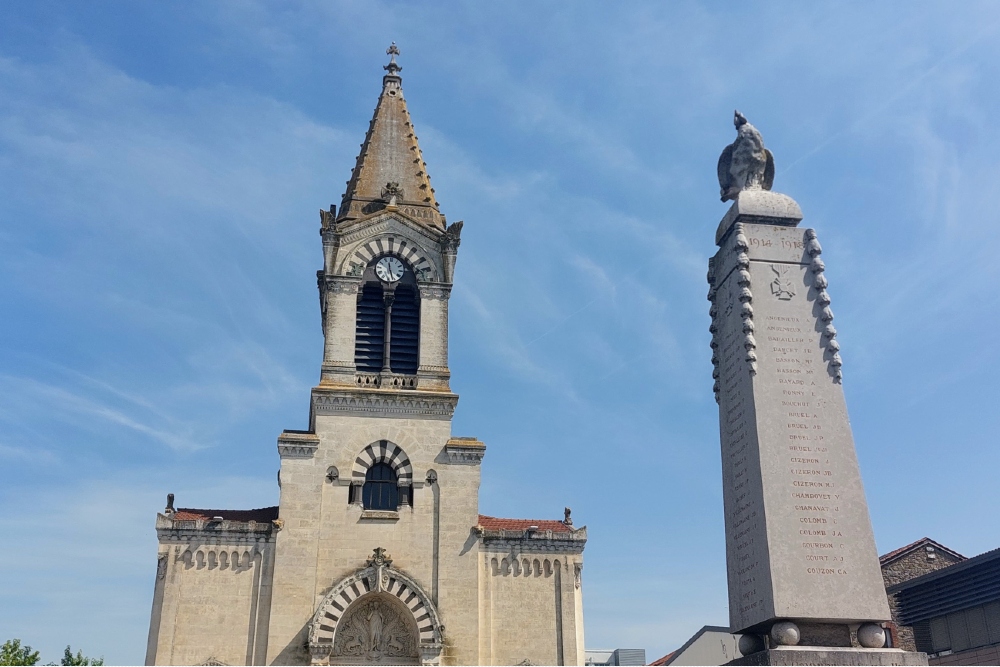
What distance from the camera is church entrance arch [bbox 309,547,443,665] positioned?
2861 centimetres

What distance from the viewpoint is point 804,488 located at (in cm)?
1360

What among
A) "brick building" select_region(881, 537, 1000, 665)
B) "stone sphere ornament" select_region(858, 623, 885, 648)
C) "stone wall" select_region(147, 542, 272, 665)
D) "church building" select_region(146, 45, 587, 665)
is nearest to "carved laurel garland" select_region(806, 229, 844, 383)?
"stone sphere ornament" select_region(858, 623, 885, 648)

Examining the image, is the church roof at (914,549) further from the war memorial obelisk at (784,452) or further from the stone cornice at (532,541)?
the war memorial obelisk at (784,452)

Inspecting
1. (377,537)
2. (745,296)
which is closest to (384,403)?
(377,537)

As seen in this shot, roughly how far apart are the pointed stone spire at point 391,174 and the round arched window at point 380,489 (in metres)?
9.19

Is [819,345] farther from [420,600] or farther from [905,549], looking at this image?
[905,549]

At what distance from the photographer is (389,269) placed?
1334 inches

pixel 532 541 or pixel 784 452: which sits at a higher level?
pixel 532 541

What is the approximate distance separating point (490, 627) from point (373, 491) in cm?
578

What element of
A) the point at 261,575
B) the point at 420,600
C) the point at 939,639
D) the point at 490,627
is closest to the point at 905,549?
the point at 939,639

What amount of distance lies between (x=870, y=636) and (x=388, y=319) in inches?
886

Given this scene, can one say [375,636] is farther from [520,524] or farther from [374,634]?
[520,524]

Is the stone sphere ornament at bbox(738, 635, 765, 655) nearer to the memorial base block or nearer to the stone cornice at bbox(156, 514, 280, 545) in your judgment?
the memorial base block

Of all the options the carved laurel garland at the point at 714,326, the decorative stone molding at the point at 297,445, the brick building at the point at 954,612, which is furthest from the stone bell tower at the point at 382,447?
the carved laurel garland at the point at 714,326
